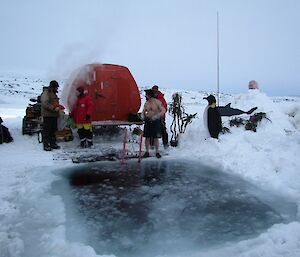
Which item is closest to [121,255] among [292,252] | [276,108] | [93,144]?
[292,252]

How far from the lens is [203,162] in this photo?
7598mm

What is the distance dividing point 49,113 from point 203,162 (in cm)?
442

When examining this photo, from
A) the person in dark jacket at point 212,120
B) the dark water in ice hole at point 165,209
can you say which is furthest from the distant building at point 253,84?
the dark water in ice hole at point 165,209

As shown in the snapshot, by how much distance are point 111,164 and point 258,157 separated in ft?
11.0

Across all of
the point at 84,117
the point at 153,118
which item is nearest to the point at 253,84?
the point at 153,118

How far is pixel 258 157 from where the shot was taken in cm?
698

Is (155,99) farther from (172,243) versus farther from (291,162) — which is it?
(172,243)

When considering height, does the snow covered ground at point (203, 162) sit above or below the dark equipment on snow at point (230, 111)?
below

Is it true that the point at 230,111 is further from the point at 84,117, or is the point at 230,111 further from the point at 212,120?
the point at 84,117

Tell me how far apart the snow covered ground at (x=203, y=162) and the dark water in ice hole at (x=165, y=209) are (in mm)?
208

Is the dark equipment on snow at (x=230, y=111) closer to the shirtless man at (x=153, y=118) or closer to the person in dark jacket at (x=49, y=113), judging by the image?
the shirtless man at (x=153, y=118)

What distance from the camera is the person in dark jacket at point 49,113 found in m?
8.59

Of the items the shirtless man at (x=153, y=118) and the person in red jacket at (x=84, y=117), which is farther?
the person in red jacket at (x=84, y=117)

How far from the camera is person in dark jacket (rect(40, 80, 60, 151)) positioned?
8.59 m
